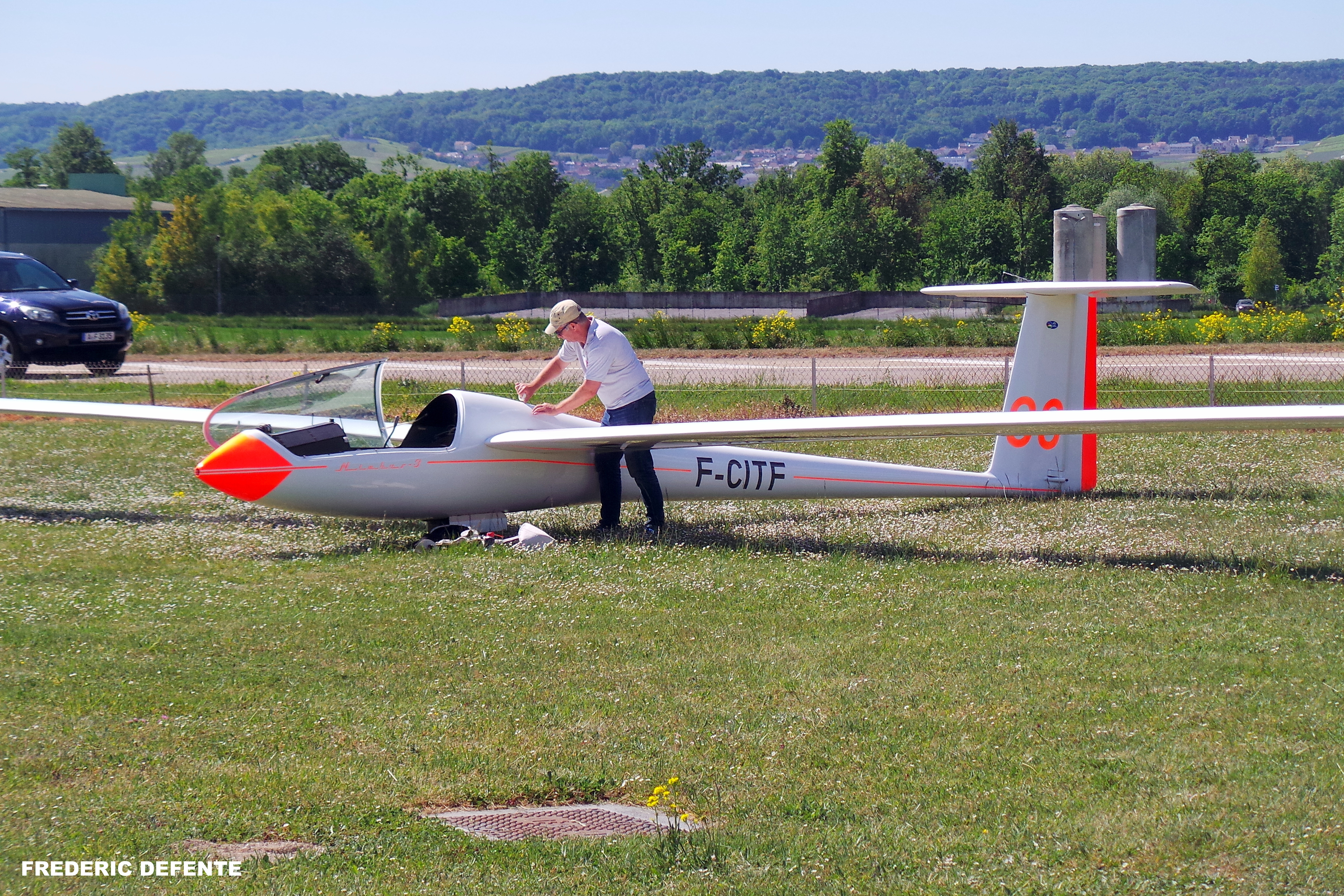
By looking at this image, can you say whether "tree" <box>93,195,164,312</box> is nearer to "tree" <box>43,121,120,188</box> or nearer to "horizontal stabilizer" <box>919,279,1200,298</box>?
"horizontal stabilizer" <box>919,279,1200,298</box>

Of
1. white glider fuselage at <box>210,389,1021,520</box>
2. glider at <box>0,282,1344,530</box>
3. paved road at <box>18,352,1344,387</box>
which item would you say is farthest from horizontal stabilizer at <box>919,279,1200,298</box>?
paved road at <box>18,352,1344,387</box>

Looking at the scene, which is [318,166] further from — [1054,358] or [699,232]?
[1054,358]

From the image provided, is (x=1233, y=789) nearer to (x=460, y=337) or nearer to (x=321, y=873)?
(x=321, y=873)

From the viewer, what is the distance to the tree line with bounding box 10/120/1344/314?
61.0 m

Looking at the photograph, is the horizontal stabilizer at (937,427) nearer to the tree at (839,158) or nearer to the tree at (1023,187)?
the tree at (1023,187)

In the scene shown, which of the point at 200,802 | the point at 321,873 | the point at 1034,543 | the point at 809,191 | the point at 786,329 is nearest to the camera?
the point at 321,873

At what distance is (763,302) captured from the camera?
50906 mm

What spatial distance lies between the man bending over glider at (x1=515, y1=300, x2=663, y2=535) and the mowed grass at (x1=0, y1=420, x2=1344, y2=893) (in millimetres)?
431

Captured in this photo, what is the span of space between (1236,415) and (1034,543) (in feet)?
6.43

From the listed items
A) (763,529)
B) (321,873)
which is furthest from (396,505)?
(321,873)

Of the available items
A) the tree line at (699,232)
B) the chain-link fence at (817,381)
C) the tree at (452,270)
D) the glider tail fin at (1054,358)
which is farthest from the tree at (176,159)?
the glider tail fin at (1054,358)

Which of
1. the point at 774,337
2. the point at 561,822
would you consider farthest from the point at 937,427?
the point at 774,337

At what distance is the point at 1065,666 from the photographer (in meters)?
6.37

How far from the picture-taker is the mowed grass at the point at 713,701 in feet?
13.8
